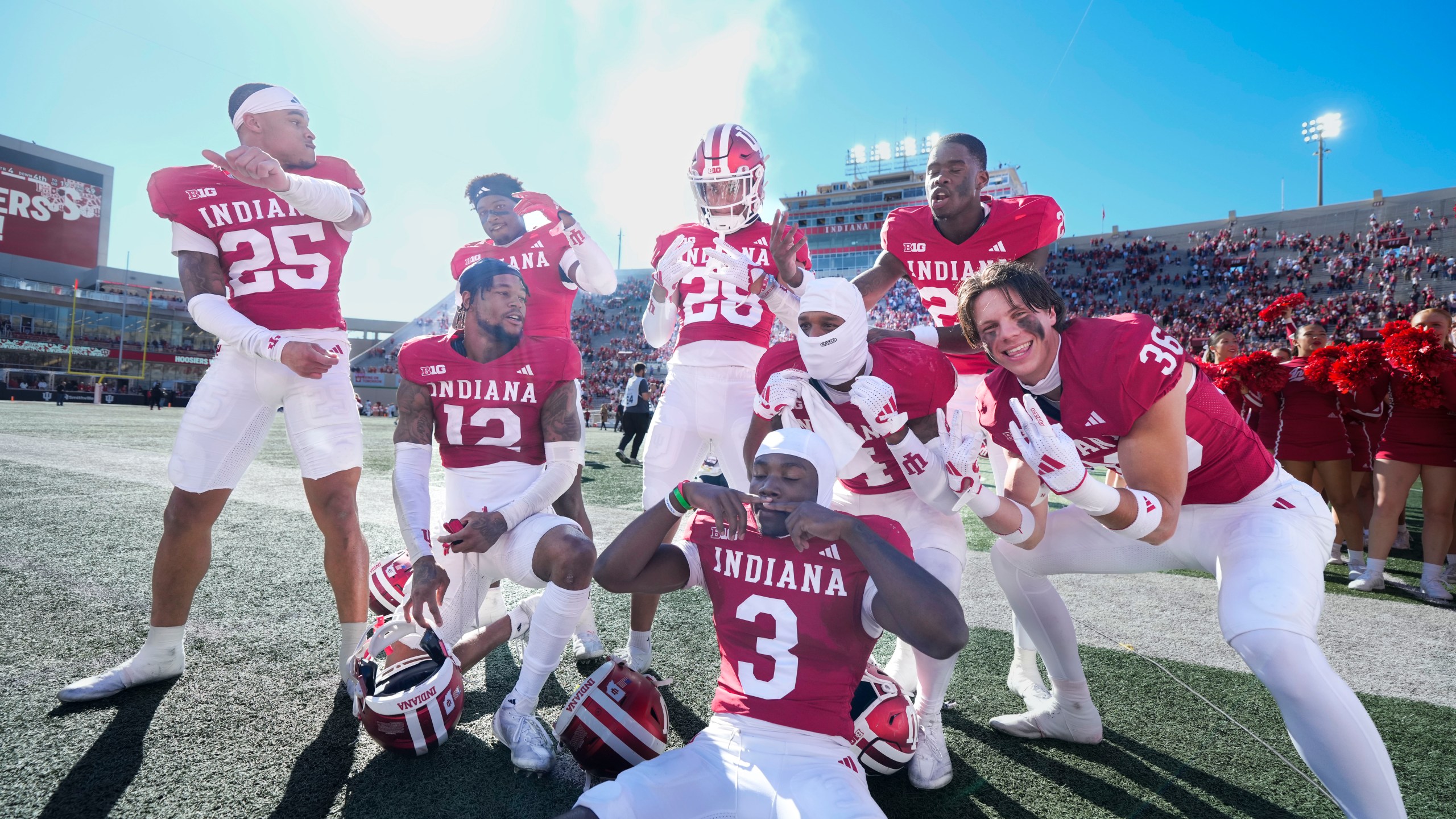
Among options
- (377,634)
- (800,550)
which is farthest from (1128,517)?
(377,634)

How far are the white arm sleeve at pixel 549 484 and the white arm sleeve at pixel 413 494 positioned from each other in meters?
0.31

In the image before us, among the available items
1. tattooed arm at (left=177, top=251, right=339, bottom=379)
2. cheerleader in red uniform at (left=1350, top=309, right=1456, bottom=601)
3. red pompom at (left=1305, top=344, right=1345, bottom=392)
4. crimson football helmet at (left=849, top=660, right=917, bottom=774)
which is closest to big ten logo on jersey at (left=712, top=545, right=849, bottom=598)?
crimson football helmet at (left=849, top=660, right=917, bottom=774)

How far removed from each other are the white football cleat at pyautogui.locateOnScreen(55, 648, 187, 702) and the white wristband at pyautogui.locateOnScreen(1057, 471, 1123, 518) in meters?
3.58

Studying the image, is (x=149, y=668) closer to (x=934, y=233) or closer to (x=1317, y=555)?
(x=934, y=233)

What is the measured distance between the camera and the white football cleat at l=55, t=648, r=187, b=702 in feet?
9.28

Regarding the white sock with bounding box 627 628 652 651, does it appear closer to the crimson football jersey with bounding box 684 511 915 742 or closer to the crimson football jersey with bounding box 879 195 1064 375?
the crimson football jersey with bounding box 684 511 915 742

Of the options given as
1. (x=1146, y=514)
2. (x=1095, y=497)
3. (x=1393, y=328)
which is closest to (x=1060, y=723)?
(x=1146, y=514)

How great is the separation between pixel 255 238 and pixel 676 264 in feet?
6.41

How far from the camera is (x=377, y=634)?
280 centimetres

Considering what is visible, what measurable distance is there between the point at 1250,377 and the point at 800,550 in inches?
248

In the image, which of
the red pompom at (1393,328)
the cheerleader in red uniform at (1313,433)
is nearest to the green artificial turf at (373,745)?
the cheerleader in red uniform at (1313,433)

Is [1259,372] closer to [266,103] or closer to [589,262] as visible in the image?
[589,262]

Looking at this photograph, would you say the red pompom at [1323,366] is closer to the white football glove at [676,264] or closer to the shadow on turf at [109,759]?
the white football glove at [676,264]

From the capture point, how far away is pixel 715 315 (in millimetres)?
3873
